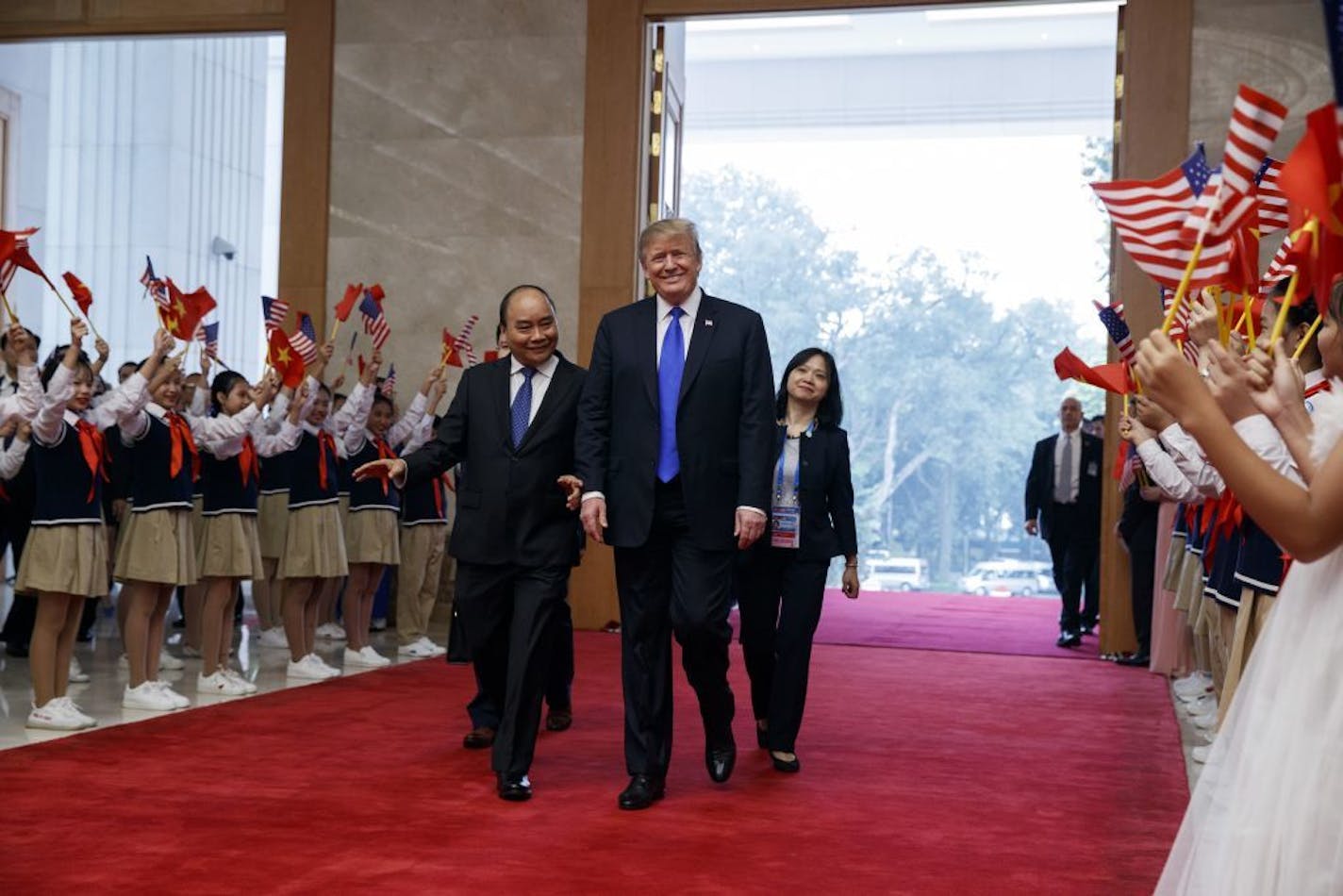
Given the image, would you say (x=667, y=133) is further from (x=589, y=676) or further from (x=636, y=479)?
(x=636, y=479)

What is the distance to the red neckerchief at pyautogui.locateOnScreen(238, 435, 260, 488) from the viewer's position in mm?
6195

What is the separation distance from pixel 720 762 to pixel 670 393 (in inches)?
43.6

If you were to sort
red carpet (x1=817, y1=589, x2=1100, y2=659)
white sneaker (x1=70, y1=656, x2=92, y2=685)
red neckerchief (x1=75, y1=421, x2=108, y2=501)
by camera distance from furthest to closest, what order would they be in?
red carpet (x1=817, y1=589, x2=1100, y2=659), white sneaker (x1=70, y1=656, x2=92, y2=685), red neckerchief (x1=75, y1=421, x2=108, y2=501)

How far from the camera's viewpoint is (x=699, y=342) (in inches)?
167

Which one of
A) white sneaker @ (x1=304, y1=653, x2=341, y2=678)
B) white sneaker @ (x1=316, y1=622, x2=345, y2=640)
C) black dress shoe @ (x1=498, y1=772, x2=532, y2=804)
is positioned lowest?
white sneaker @ (x1=316, y1=622, x2=345, y2=640)

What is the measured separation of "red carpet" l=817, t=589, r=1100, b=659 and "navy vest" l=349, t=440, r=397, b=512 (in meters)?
3.06

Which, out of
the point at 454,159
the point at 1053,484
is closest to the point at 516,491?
the point at 454,159

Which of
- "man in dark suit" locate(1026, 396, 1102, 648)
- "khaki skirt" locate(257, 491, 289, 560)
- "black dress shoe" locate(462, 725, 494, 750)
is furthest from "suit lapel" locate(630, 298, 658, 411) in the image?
"man in dark suit" locate(1026, 396, 1102, 648)

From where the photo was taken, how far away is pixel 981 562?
17484 millimetres

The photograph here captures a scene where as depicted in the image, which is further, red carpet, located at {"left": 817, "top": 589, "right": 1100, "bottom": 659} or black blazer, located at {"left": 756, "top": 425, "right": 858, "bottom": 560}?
red carpet, located at {"left": 817, "top": 589, "right": 1100, "bottom": 659}

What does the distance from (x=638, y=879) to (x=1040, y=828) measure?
4.17 ft

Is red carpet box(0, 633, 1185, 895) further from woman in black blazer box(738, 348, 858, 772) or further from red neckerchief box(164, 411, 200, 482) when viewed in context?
red neckerchief box(164, 411, 200, 482)

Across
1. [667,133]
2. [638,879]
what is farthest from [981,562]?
[638,879]

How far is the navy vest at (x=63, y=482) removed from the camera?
5152mm
